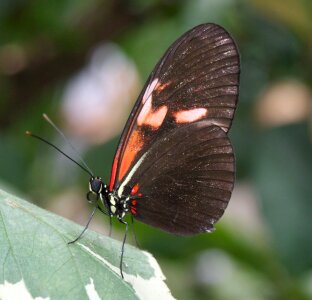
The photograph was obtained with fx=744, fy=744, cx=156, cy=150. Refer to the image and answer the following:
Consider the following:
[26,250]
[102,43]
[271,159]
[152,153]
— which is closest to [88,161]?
[102,43]

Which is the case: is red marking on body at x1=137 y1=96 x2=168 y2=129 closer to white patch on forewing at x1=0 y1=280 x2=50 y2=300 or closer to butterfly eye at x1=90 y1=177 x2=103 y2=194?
butterfly eye at x1=90 y1=177 x2=103 y2=194

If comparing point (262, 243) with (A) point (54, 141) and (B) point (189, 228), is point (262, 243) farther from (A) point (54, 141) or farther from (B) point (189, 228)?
(B) point (189, 228)

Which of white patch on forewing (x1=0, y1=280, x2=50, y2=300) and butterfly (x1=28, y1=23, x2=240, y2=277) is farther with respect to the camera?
butterfly (x1=28, y1=23, x2=240, y2=277)

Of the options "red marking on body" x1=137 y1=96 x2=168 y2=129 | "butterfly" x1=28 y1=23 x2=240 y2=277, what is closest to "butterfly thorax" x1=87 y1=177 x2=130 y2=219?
"butterfly" x1=28 y1=23 x2=240 y2=277

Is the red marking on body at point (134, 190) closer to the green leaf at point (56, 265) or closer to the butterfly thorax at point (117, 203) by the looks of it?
the butterfly thorax at point (117, 203)

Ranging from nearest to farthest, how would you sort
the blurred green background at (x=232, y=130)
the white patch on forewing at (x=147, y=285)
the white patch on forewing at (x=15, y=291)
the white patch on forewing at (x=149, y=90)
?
the white patch on forewing at (x=15, y=291)
the white patch on forewing at (x=147, y=285)
the white patch on forewing at (x=149, y=90)
the blurred green background at (x=232, y=130)

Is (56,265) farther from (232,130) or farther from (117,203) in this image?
(232,130)

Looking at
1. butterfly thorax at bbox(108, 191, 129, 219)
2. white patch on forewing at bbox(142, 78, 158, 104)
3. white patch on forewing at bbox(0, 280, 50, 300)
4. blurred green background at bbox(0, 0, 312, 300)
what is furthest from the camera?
blurred green background at bbox(0, 0, 312, 300)

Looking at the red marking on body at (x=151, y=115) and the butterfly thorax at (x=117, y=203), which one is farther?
Result: the butterfly thorax at (x=117, y=203)

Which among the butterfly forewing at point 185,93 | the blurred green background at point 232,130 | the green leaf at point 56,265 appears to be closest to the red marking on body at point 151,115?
the butterfly forewing at point 185,93
